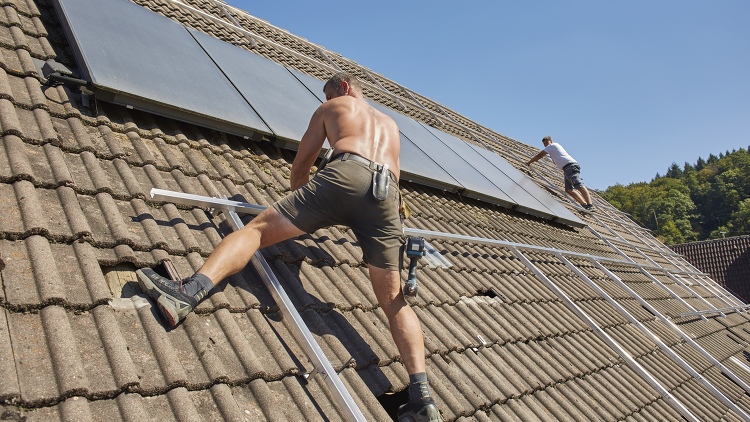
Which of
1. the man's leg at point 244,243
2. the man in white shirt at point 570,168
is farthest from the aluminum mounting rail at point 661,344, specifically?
A: the man's leg at point 244,243

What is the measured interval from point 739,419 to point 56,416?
18.2ft

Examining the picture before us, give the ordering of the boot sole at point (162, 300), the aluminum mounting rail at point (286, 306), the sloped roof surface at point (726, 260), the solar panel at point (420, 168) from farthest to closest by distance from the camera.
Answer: the sloped roof surface at point (726, 260) < the solar panel at point (420, 168) < the aluminum mounting rail at point (286, 306) < the boot sole at point (162, 300)

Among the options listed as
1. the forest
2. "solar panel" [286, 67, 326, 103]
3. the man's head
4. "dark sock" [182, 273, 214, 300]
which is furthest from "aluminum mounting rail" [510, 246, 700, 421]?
the forest

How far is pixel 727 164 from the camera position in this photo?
3890 inches

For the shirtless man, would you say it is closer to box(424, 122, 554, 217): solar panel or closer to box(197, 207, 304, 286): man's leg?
box(197, 207, 304, 286): man's leg

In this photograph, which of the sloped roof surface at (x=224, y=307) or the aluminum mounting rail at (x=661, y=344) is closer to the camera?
the sloped roof surface at (x=224, y=307)

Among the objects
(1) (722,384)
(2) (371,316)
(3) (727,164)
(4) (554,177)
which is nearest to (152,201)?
(2) (371,316)

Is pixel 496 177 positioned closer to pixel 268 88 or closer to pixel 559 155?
pixel 559 155

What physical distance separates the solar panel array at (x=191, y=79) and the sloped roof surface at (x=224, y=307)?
0.18 metres

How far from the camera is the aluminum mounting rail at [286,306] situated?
203 cm

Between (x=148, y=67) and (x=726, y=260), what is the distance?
32.3 meters

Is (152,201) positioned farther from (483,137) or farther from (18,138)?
(483,137)

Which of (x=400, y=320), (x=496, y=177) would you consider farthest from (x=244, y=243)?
(x=496, y=177)

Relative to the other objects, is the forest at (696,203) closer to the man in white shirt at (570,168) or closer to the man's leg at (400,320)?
the man in white shirt at (570,168)
